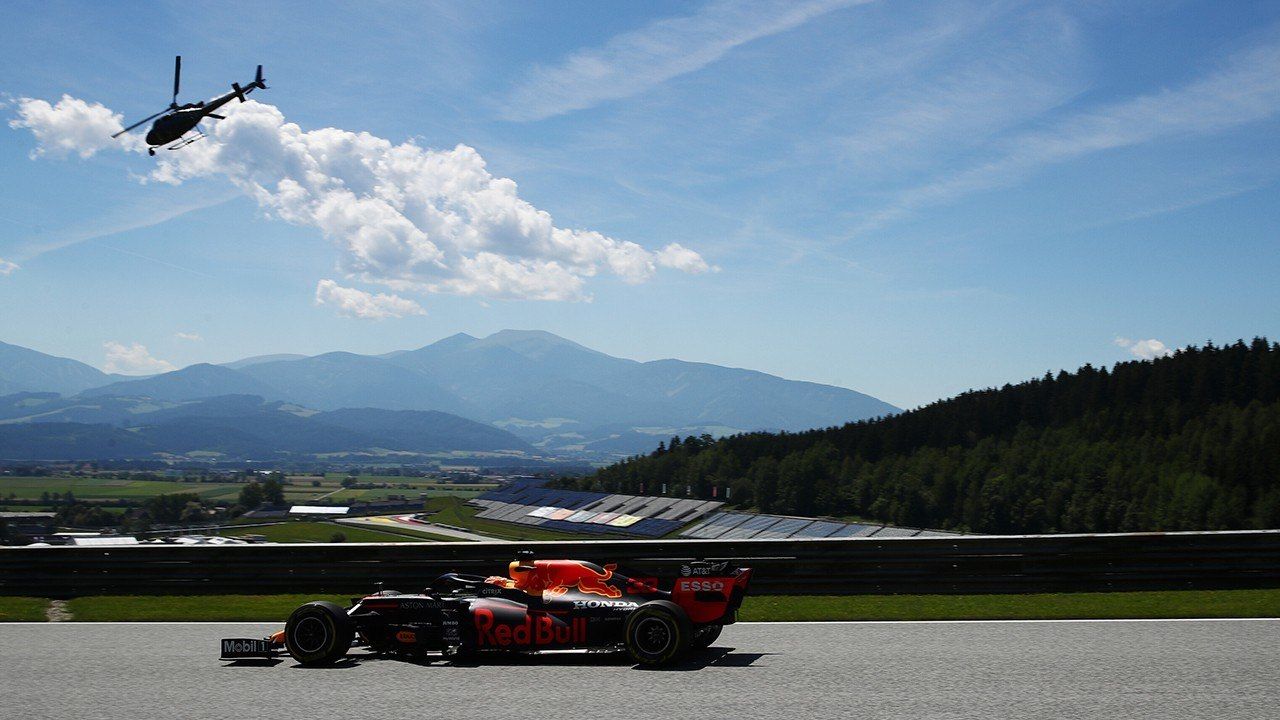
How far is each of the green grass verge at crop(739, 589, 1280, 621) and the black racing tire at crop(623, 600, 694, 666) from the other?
4.06 m

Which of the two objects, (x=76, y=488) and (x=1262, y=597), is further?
(x=76, y=488)

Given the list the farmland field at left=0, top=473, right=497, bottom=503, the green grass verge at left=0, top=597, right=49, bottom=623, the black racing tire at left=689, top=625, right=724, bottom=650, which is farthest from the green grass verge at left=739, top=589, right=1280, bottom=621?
the farmland field at left=0, top=473, right=497, bottom=503

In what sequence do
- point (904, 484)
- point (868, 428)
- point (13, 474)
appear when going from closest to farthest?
point (904, 484), point (868, 428), point (13, 474)

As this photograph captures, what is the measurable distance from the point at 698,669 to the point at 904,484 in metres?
94.5

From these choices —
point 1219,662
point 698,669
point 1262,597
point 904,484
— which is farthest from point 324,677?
point 904,484

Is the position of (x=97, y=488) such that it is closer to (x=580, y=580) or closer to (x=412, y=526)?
(x=412, y=526)

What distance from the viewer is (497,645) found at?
35.8 ft

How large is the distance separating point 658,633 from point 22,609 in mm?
11620

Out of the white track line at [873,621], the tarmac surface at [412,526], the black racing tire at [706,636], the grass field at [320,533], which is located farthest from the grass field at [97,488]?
the black racing tire at [706,636]

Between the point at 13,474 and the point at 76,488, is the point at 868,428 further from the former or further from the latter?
the point at 13,474

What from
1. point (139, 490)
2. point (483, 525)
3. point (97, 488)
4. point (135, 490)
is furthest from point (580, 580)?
point (97, 488)

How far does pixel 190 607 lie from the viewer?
15516mm

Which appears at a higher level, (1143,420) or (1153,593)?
(1143,420)

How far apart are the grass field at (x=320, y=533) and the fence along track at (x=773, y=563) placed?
1088 inches
